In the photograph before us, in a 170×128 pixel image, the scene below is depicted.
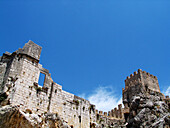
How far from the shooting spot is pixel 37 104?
17.1 metres

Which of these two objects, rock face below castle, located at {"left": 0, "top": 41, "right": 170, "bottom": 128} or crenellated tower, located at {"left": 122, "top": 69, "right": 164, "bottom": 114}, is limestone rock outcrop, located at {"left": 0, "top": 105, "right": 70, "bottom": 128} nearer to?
rock face below castle, located at {"left": 0, "top": 41, "right": 170, "bottom": 128}

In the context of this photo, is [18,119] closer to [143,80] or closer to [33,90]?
[33,90]

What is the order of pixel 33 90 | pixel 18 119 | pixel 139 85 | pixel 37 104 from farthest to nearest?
pixel 139 85
pixel 33 90
pixel 37 104
pixel 18 119

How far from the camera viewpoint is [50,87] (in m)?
19.2

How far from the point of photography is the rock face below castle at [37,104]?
14.8 meters

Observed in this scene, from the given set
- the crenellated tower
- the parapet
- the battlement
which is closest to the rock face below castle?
the parapet

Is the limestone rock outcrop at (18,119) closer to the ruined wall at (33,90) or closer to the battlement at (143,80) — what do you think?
the ruined wall at (33,90)

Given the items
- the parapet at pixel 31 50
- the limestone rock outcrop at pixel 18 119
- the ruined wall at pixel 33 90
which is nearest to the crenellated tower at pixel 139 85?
the ruined wall at pixel 33 90

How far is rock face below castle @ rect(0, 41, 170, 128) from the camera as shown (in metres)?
14.8

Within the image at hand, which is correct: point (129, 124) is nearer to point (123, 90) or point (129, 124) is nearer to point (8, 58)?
point (123, 90)

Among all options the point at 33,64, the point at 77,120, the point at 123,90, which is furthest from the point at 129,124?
the point at 33,64

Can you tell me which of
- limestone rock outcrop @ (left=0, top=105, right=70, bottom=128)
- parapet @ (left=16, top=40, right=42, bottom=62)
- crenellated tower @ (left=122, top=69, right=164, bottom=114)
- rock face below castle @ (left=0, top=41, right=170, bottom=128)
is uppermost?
crenellated tower @ (left=122, top=69, right=164, bottom=114)

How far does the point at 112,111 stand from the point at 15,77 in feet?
64.6

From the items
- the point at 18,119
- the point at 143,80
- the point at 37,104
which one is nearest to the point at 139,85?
the point at 143,80
